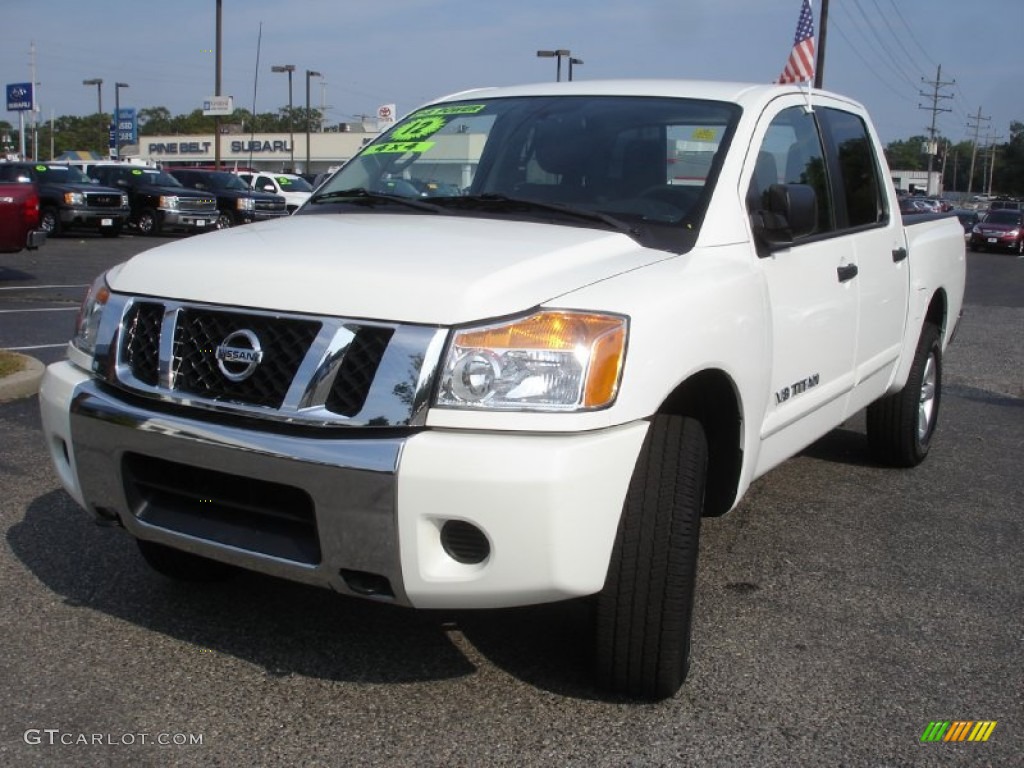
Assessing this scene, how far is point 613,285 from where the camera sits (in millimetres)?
2994

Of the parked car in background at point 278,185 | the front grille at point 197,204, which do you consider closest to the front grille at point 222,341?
the front grille at point 197,204

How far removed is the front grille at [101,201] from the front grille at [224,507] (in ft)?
71.1

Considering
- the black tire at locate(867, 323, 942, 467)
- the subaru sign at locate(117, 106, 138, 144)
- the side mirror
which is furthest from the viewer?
the subaru sign at locate(117, 106, 138, 144)

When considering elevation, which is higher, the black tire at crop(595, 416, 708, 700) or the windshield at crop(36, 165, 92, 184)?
the windshield at crop(36, 165, 92, 184)

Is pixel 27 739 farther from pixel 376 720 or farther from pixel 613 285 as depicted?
pixel 613 285

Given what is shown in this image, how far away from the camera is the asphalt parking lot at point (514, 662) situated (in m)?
2.91

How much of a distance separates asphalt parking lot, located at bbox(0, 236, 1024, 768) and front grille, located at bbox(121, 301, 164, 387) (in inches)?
34.4

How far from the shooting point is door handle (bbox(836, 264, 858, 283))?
4.35 meters

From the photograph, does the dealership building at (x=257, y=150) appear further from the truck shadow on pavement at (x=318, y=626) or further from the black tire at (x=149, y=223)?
the truck shadow on pavement at (x=318, y=626)

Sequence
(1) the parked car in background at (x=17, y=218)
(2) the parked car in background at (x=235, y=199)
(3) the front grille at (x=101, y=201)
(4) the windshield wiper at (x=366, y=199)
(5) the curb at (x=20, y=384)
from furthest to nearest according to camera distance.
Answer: (2) the parked car in background at (x=235, y=199), (3) the front grille at (x=101, y=201), (1) the parked car in background at (x=17, y=218), (5) the curb at (x=20, y=384), (4) the windshield wiper at (x=366, y=199)

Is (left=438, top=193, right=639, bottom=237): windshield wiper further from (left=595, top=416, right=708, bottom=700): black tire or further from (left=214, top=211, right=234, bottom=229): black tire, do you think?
(left=214, top=211, right=234, bottom=229): black tire

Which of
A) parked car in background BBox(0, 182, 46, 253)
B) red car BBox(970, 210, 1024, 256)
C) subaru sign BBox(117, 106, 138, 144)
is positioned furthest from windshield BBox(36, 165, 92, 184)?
subaru sign BBox(117, 106, 138, 144)

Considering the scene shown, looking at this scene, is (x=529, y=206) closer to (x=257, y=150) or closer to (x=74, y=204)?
(x=74, y=204)

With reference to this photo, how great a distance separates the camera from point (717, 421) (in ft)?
11.6
